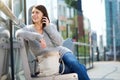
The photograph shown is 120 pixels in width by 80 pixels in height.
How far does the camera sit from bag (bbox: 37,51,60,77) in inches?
151

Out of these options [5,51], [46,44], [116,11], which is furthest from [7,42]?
[116,11]

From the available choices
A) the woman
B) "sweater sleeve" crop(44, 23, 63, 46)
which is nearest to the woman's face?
the woman

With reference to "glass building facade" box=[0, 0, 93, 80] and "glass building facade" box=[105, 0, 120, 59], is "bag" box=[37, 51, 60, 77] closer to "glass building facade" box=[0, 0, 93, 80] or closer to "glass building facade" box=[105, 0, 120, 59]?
"glass building facade" box=[0, 0, 93, 80]

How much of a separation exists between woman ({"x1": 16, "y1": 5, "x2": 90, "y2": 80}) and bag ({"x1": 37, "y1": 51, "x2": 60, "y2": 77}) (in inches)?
3.6

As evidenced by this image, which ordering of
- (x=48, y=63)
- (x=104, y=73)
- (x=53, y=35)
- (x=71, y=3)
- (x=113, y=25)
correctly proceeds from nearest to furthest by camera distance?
(x=48, y=63) → (x=53, y=35) → (x=104, y=73) → (x=71, y=3) → (x=113, y=25)

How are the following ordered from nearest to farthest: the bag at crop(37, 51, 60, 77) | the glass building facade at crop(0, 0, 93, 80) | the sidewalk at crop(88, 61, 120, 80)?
the bag at crop(37, 51, 60, 77), the glass building facade at crop(0, 0, 93, 80), the sidewalk at crop(88, 61, 120, 80)

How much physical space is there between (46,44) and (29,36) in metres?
0.31

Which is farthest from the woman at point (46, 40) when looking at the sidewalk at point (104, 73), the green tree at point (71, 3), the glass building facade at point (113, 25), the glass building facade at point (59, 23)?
the glass building facade at point (113, 25)

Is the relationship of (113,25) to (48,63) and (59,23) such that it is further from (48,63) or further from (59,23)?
(48,63)

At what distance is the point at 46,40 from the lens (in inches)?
158

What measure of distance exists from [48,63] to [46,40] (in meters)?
0.26

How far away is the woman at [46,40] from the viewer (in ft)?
12.8

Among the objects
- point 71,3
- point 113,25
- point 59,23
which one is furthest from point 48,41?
point 113,25

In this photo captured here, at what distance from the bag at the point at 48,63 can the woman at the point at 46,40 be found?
0.09 m
